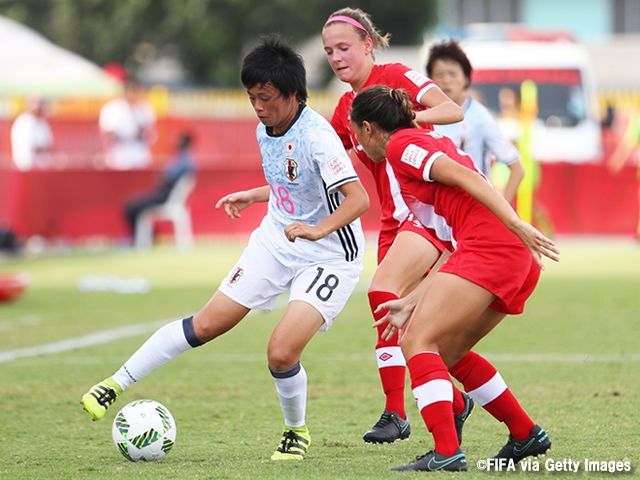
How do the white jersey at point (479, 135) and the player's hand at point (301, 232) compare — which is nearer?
the player's hand at point (301, 232)

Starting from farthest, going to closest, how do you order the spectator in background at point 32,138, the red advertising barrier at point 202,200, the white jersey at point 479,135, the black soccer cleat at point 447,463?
the spectator in background at point 32,138, the red advertising barrier at point 202,200, the white jersey at point 479,135, the black soccer cleat at point 447,463

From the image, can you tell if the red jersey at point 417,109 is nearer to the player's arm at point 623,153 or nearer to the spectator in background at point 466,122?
the spectator in background at point 466,122

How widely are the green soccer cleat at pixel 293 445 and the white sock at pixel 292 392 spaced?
4 cm

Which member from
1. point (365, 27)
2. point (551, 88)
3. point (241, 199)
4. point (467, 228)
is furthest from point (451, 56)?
point (551, 88)

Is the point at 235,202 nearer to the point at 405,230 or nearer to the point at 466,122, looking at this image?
the point at 405,230

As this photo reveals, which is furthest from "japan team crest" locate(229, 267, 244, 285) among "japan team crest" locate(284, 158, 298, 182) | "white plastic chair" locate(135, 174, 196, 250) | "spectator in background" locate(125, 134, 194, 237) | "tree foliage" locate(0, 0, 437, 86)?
"tree foliage" locate(0, 0, 437, 86)

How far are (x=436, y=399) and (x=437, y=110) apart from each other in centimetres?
168

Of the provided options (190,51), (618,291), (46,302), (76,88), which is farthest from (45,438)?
(190,51)

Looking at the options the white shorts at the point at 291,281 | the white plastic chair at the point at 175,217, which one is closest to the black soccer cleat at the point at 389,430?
the white shorts at the point at 291,281

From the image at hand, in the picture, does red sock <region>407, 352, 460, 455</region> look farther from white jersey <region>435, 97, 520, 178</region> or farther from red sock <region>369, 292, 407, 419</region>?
white jersey <region>435, 97, 520, 178</region>

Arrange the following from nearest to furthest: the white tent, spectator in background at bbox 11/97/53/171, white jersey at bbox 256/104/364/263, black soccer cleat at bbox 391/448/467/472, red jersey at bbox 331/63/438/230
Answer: black soccer cleat at bbox 391/448/467/472 → white jersey at bbox 256/104/364/263 → red jersey at bbox 331/63/438/230 → the white tent → spectator in background at bbox 11/97/53/171

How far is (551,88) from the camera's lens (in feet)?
68.8

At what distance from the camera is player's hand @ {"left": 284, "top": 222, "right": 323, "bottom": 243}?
5.36 m

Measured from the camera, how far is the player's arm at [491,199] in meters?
4.65
